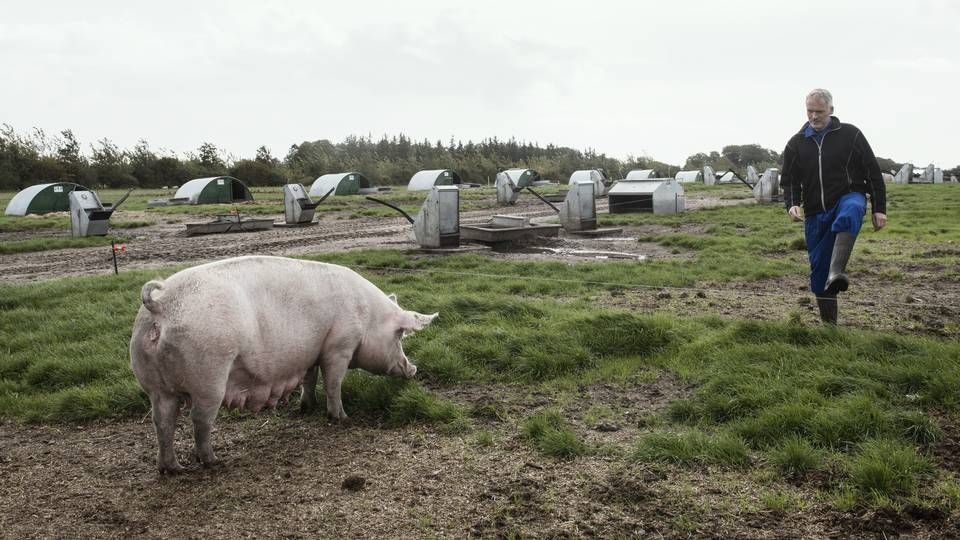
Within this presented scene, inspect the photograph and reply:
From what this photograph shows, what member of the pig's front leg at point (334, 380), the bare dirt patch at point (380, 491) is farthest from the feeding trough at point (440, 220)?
the bare dirt patch at point (380, 491)

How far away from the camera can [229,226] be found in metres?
21.3

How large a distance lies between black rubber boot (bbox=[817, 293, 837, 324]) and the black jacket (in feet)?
2.87

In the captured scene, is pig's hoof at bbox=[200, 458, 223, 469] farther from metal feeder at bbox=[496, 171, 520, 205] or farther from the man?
metal feeder at bbox=[496, 171, 520, 205]

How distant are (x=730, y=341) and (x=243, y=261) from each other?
4.35 m

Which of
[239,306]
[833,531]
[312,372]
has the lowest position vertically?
[833,531]

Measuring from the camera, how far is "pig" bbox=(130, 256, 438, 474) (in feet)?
14.4

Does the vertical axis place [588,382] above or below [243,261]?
below

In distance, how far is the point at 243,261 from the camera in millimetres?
4938

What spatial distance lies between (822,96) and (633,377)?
3.10 m

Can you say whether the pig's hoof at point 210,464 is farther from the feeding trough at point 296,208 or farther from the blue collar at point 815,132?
the feeding trough at point 296,208

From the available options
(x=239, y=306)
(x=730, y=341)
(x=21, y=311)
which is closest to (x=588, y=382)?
(x=730, y=341)

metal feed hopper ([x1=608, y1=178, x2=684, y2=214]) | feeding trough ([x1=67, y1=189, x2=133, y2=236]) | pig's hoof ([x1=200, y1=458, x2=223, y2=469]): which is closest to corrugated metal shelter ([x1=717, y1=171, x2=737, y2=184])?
metal feed hopper ([x1=608, y1=178, x2=684, y2=214])

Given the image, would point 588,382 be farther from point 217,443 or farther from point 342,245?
point 342,245

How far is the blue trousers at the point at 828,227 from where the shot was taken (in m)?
6.44
